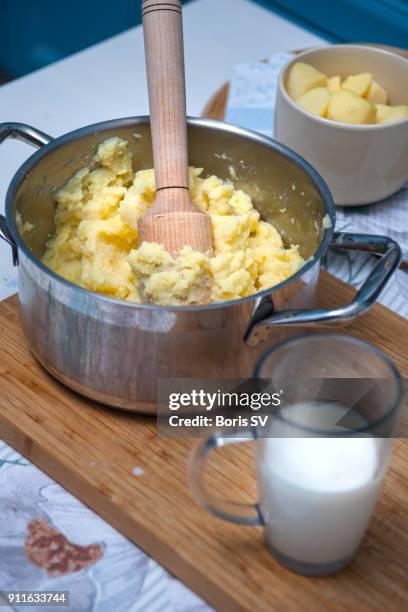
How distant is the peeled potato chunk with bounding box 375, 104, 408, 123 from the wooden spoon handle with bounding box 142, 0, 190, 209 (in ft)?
1.00

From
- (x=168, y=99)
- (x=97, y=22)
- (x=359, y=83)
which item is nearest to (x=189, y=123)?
(x=168, y=99)

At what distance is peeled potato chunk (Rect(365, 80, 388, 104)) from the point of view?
112 centimetres

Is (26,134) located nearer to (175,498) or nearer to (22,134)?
(22,134)

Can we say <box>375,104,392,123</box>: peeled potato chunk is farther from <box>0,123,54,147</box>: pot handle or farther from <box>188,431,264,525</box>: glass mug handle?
<box>188,431,264,525</box>: glass mug handle

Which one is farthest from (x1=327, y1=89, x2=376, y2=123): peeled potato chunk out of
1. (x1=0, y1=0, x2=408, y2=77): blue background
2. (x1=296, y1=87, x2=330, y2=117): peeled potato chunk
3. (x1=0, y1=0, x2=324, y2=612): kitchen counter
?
(x1=0, y1=0, x2=408, y2=77): blue background

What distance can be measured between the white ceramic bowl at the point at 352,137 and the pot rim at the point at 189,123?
118 millimetres

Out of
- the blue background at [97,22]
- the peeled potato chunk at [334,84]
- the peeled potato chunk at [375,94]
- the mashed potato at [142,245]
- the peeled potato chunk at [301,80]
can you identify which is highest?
the peeled potato chunk at [301,80]

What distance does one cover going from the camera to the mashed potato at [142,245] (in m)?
0.81

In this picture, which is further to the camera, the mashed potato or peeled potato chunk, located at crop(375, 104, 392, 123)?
peeled potato chunk, located at crop(375, 104, 392, 123)

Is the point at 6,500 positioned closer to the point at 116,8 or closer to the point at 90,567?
the point at 90,567

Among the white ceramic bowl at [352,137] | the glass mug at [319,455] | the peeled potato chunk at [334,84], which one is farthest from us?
the peeled potato chunk at [334,84]

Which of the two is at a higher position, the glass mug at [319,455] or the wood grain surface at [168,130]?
the wood grain surface at [168,130]

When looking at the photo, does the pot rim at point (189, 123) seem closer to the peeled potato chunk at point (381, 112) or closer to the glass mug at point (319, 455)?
the glass mug at point (319, 455)

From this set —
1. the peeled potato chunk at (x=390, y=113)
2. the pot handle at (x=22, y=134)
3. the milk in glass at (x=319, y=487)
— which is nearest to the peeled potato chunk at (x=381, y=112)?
the peeled potato chunk at (x=390, y=113)
